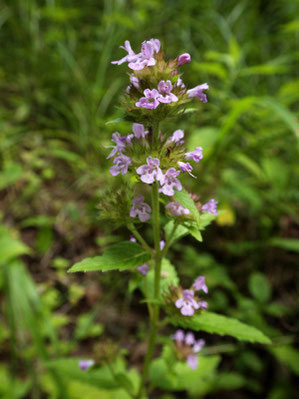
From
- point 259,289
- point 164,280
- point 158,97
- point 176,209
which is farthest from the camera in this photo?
point 259,289

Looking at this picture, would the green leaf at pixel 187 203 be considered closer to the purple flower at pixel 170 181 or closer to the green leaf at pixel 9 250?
the purple flower at pixel 170 181

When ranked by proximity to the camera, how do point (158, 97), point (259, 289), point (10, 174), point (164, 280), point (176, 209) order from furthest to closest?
point (10, 174), point (259, 289), point (164, 280), point (176, 209), point (158, 97)

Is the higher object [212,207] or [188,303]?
[212,207]

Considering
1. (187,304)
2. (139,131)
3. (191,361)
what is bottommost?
(191,361)

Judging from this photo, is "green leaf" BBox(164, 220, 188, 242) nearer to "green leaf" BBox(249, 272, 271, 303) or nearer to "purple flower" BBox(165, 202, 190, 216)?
"purple flower" BBox(165, 202, 190, 216)

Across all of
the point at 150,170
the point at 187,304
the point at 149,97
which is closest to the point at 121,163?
the point at 150,170

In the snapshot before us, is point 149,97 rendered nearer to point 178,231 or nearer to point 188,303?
point 178,231

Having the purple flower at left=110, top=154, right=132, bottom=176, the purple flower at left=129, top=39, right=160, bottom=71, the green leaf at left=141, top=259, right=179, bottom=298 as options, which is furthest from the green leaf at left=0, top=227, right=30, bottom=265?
the purple flower at left=129, top=39, right=160, bottom=71
